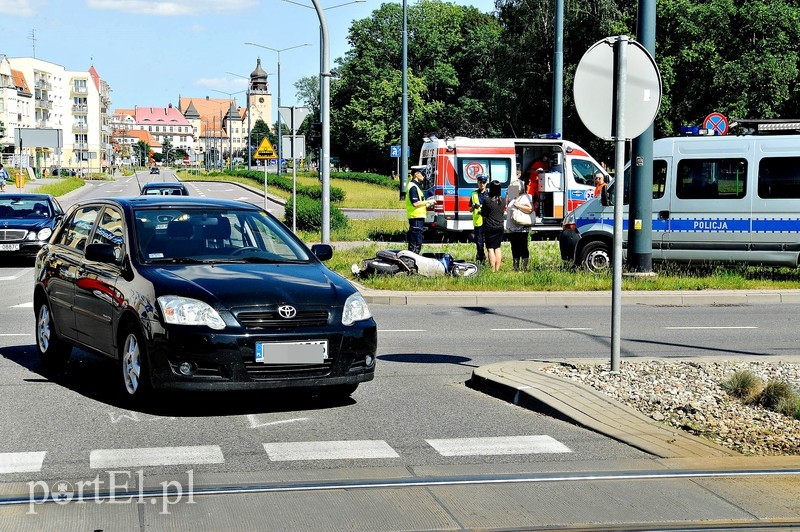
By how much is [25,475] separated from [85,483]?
0.42 m

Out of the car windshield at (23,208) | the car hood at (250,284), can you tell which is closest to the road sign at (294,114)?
the car windshield at (23,208)

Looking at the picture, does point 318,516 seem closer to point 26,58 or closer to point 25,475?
point 25,475

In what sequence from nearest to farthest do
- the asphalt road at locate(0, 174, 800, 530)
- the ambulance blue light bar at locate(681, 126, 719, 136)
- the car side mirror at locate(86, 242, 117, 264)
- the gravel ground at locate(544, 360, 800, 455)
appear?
the asphalt road at locate(0, 174, 800, 530), the gravel ground at locate(544, 360, 800, 455), the car side mirror at locate(86, 242, 117, 264), the ambulance blue light bar at locate(681, 126, 719, 136)

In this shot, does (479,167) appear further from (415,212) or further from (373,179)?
(373,179)

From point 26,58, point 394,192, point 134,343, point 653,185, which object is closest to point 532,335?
point 134,343

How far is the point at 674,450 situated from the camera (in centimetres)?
689

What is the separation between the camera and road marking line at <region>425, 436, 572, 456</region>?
275 inches

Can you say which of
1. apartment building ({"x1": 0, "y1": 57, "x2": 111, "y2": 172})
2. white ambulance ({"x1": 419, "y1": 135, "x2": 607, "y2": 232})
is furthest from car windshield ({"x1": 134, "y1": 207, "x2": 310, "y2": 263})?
apartment building ({"x1": 0, "y1": 57, "x2": 111, "y2": 172})

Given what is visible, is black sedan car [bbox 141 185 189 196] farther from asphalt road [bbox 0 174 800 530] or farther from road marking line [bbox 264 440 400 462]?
road marking line [bbox 264 440 400 462]

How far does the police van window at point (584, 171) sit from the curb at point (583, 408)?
19297 millimetres

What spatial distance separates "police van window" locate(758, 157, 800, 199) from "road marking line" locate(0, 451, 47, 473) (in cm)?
1473

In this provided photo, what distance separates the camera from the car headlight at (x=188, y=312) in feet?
25.1

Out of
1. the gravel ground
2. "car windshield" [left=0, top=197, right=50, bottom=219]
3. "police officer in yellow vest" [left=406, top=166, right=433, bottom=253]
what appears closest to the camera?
the gravel ground

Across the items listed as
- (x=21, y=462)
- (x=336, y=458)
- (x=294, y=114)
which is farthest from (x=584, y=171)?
(x=21, y=462)
